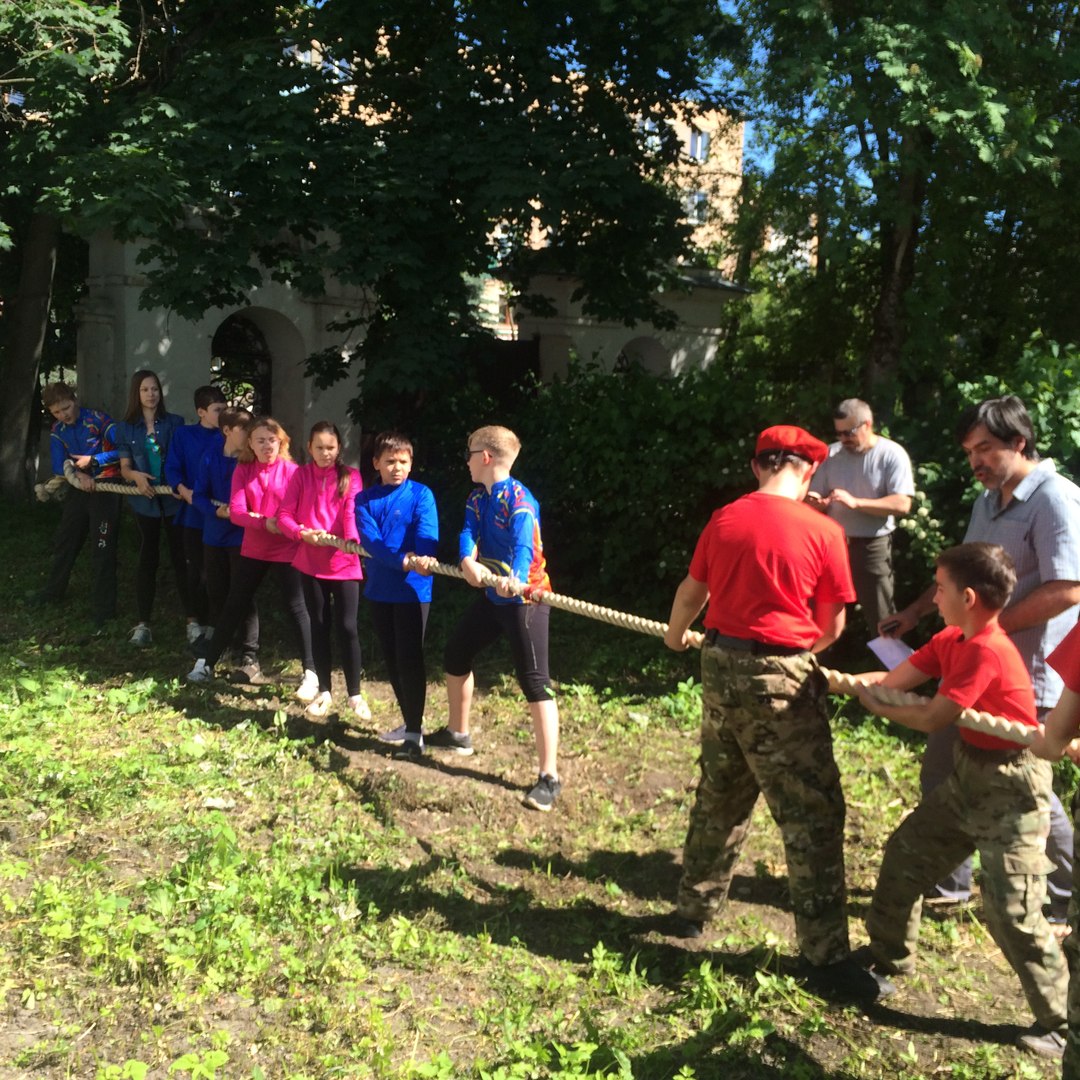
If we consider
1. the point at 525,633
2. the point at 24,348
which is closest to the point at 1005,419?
the point at 525,633

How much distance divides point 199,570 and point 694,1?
18.2 feet

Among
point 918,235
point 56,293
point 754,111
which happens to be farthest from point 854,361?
point 56,293

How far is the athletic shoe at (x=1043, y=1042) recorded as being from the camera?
3842 mm

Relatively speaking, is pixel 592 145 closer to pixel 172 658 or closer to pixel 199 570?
pixel 199 570

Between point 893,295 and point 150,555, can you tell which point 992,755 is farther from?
point 893,295

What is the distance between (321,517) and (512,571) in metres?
1.74

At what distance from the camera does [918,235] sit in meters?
10.1

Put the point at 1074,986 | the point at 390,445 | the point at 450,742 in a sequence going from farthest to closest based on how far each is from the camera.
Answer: the point at 450,742 → the point at 390,445 → the point at 1074,986

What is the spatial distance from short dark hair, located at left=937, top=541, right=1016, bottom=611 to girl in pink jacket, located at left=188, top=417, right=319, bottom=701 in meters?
4.24

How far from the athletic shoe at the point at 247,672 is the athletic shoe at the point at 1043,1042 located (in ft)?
16.5

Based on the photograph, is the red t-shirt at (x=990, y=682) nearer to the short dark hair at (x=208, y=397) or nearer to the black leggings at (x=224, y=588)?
the black leggings at (x=224, y=588)

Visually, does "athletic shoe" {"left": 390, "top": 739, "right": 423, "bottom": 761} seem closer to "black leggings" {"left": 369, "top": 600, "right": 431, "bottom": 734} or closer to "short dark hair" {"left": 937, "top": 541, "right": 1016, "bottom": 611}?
"black leggings" {"left": 369, "top": 600, "right": 431, "bottom": 734}

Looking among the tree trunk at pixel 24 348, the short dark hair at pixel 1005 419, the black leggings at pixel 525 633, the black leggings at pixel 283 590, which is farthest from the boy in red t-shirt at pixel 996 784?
the tree trunk at pixel 24 348

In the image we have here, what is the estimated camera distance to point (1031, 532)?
4250 mm
